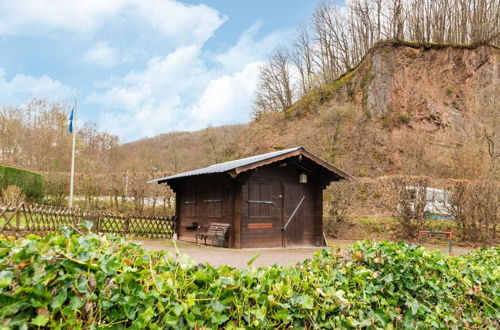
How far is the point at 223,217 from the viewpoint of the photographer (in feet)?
A: 46.2

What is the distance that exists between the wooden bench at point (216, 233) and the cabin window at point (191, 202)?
1.42m

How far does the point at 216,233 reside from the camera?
13.7 meters

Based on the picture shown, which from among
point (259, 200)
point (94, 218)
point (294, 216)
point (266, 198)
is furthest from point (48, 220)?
point (294, 216)

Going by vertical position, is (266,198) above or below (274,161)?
below

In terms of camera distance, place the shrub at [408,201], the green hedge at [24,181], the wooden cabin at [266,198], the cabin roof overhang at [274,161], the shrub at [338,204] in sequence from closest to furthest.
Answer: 1. the cabin roof overhang at [274,161]
2. the wooden cabin at [266,198]
3. the shrub at [408,201]
4. the shrub at [338,204]
5. the green hedge at [24,181]

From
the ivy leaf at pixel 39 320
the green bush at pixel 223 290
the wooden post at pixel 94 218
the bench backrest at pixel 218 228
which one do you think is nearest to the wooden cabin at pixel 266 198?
the bench backrest at pixel 218 228

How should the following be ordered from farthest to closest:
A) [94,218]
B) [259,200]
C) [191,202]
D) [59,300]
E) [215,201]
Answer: [191,202], [94,218], [215,201], [259,200], [59,300]

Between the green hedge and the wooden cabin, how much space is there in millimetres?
11856

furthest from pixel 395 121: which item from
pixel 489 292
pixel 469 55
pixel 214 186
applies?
pixel 489 292

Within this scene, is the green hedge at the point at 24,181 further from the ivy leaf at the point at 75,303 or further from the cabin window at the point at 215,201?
the ivy leaf at the point at 75,303

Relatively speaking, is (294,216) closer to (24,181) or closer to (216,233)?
(216,233)

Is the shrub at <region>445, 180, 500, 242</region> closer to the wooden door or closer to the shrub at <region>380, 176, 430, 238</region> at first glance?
the shrub at <region>380, 176, 430, 238</region>

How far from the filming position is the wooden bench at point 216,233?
13.5 metres

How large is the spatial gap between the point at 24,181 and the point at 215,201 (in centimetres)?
1500
